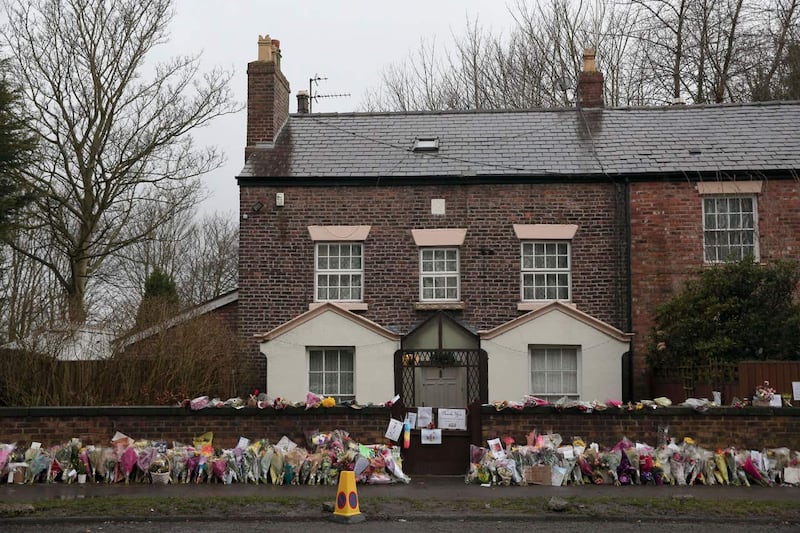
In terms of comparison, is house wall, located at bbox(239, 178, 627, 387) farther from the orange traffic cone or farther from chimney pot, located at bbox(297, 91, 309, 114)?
the orange traffic cone

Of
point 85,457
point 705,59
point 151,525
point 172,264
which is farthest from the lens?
point 172,264

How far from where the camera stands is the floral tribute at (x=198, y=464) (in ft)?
44.7

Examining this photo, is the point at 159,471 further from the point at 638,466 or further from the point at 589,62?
the point at 589,62

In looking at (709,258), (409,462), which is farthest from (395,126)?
(409,462)

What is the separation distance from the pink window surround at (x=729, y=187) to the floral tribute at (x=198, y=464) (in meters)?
10.4

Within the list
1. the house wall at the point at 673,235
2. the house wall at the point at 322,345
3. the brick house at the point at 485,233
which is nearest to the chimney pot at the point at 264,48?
the brick house at the point at 485,233

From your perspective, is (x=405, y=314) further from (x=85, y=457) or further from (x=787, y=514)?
(x=787, y=514)

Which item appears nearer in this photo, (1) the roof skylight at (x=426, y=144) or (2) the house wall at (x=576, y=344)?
(2) the house wall at (x=576, y=344)

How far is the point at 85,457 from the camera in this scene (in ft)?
45.1

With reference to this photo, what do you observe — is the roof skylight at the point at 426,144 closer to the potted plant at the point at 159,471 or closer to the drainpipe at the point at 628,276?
the drainpipe at the point at 628,276

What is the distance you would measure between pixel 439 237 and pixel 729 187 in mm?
6536

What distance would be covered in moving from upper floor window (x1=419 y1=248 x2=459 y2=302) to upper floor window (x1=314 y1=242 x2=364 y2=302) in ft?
4.60

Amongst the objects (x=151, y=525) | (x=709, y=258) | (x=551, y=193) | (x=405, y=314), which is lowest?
(x=151, y=525)

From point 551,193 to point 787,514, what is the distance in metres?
10.5
